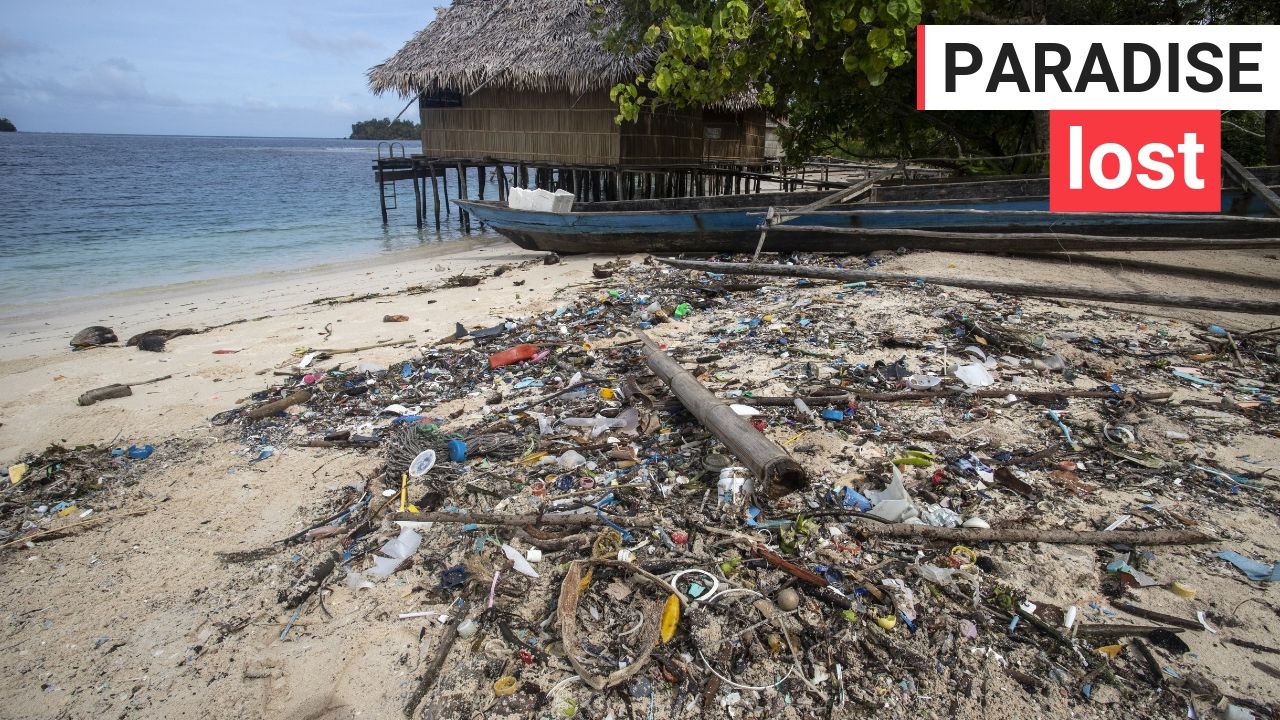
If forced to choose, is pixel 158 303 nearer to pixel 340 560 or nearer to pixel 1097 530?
pixel 340 560

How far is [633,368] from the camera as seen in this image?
4.55 m

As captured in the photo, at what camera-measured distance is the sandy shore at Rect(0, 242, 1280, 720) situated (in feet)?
7.20

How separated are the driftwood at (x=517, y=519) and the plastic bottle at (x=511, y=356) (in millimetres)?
2024

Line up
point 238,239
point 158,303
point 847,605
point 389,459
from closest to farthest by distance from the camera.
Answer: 1. point 847,605
2. point 389,459
3. point 158,303
4. point 238,239

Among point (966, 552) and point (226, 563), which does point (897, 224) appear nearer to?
point (966, 552)

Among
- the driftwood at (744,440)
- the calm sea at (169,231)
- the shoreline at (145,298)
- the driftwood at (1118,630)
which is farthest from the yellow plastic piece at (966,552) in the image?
the calm sea at (169,231)

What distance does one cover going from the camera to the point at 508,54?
495 inches

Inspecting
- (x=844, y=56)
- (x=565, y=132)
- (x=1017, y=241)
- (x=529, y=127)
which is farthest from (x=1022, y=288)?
(x=529, y=127)

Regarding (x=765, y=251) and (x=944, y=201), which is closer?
(x=944, y=201)

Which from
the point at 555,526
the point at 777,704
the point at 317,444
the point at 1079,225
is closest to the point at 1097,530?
the point at 777,704

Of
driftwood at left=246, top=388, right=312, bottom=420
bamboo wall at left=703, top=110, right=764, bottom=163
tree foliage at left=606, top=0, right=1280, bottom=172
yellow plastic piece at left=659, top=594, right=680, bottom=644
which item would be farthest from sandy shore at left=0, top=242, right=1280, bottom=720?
bamboo wall at left=703, top=110, right=764, bottom=163

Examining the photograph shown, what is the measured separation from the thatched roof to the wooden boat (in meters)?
3.05

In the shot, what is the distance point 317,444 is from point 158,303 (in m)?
7.13

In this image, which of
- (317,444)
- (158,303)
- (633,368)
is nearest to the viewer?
(317,444)
